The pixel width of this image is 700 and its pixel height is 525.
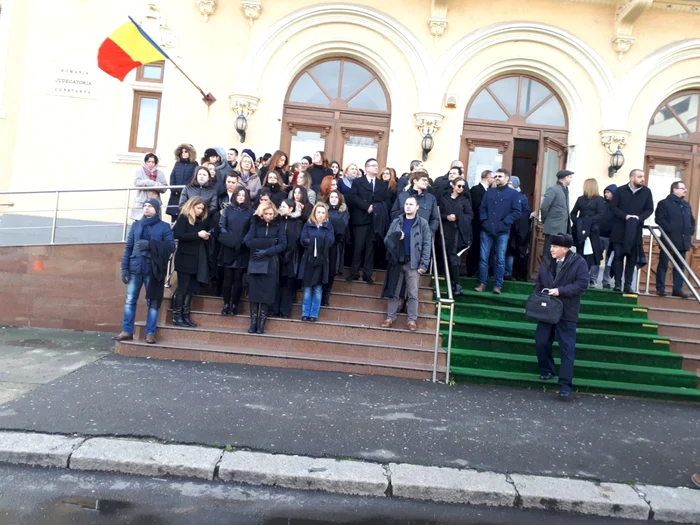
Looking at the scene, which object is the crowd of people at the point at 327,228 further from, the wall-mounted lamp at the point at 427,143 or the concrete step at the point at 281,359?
the wall-mounted lamp at the point at 427,143

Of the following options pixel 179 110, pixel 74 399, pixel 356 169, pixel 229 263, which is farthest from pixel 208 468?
pixel 179 110

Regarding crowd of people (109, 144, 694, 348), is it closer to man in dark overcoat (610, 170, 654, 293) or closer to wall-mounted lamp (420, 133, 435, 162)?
man in dark overcoat (610, 170, 654, 293)

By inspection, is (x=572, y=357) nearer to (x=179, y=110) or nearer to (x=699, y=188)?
(x=699, y=188)

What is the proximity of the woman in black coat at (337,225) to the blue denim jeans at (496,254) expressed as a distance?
7.52 feet

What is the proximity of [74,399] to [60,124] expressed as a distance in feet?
23.6

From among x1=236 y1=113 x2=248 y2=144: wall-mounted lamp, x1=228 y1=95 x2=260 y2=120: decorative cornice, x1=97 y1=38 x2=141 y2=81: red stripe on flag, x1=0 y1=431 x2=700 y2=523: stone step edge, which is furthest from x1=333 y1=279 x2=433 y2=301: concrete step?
x1=97 y1=38 x2=141 y2=81: red stripe on flag

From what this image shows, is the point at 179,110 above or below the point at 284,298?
above

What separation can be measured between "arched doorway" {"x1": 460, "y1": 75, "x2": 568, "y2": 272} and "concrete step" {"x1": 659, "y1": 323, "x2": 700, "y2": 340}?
12.1ft

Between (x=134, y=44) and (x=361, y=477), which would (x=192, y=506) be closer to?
(x=361, y=477)

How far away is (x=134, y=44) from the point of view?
8984 mm

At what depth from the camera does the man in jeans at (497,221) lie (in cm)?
811

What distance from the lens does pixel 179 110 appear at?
10.4 m

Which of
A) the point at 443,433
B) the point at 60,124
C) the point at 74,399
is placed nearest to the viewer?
the point at 443,433

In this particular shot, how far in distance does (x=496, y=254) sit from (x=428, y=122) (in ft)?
11.0
